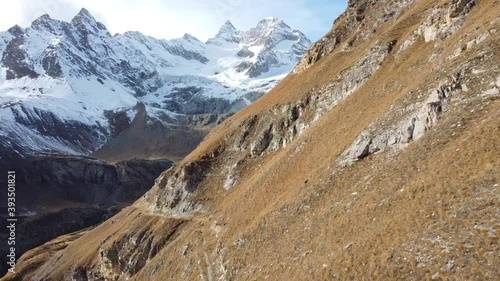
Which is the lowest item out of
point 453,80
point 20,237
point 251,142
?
point 453,80

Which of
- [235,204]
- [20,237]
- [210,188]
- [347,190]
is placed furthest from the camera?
[20,237]

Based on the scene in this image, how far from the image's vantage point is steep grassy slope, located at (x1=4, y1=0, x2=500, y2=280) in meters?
21.2

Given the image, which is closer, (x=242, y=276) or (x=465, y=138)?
(x=465, y=138)

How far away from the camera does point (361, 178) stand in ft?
100

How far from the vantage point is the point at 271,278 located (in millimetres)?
27984

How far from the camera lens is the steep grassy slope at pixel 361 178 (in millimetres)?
21219

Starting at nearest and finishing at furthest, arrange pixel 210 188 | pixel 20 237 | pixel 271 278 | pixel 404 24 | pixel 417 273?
pixel 417 273
pixel 271 278
pixel 404 24
pixel 210 188
pixel 20 237

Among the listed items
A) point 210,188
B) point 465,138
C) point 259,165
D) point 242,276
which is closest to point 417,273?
point 465,138

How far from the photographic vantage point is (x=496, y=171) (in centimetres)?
2123

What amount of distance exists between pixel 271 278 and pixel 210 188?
106 ft

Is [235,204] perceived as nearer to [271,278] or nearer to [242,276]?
[242,276]

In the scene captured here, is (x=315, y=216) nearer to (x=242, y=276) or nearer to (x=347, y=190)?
(x=347, y=190)

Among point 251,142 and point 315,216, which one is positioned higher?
point 251,142

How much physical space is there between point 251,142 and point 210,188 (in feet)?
32.4
